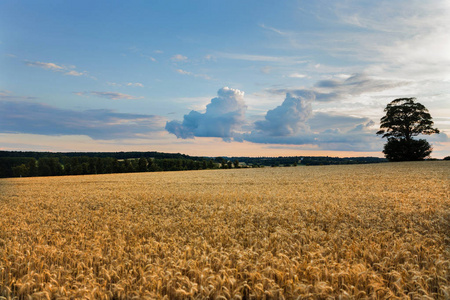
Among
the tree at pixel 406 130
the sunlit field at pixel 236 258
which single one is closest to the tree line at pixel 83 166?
the tree at pixel 406 130

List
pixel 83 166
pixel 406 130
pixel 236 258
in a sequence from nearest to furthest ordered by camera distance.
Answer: pixel 236 258
pixel 406 130
pixel 83 166

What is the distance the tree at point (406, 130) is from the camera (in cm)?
6131

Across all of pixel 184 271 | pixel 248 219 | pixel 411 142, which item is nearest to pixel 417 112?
pixel 411 142

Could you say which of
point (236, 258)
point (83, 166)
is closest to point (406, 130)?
point (236, 258)

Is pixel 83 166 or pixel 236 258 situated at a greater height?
pixel 236 258

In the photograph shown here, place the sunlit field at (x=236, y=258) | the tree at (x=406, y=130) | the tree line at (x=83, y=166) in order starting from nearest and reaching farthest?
the sunlit field at (x=236, y=258), the tree at (x=406, y=130), the tree line at (x=83, y=166)

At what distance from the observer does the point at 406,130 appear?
2458 inches

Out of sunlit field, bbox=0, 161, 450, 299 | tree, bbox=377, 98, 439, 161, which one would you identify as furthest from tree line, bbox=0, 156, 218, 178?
sunlit field, bbox=0, 161, 450, 299

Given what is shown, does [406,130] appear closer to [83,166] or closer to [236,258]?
[236,258]

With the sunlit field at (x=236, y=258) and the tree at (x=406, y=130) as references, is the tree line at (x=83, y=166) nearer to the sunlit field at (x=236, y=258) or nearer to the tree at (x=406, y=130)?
the tree at (x=406, y=130)

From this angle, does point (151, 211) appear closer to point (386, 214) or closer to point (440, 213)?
point (386, 214)

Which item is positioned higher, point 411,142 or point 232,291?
point 411,142

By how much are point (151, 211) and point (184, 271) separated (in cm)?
800

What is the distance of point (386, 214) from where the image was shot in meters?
Answer: 11.3
